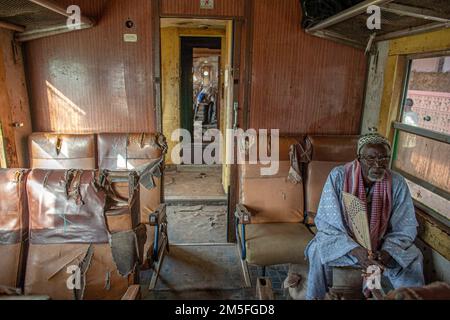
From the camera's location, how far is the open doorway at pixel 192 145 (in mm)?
3971

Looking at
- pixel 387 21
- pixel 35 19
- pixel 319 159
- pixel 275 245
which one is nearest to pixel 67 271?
pixel 275 245

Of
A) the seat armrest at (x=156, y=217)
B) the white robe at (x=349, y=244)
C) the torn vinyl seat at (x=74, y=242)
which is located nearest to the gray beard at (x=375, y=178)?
the white robe at (x=349, y=244)

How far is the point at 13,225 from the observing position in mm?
1856

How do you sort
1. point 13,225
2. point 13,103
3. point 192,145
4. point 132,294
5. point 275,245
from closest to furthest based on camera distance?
→ 1. point 132,294
2. point 13,225
3. point 275,245
4. point 13,103
5. point 192,145

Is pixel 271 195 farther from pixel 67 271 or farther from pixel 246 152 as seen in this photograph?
pixel 67 271

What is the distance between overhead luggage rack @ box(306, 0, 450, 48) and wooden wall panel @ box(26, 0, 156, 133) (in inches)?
66.3

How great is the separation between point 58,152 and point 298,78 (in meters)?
2.47

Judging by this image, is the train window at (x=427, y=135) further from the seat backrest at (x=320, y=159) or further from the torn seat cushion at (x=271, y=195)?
the torn seat cushion at (x=271, y=195)

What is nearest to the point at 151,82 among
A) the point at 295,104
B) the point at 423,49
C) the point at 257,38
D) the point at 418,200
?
the point at 257,38

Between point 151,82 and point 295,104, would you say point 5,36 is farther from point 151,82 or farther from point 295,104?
point 295,104

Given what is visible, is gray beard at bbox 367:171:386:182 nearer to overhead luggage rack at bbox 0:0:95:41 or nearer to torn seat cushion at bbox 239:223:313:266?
torn seat cushion at bbox 239:223:313:266

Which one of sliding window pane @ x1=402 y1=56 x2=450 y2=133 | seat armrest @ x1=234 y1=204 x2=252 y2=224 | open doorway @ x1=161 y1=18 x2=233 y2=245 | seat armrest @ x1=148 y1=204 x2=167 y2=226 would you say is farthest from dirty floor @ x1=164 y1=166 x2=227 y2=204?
sliding window pane @ x1=402 y1=56 x2=450 y2=133

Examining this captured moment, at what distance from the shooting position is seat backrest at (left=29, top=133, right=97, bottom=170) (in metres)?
3.02

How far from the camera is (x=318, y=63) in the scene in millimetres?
3281
